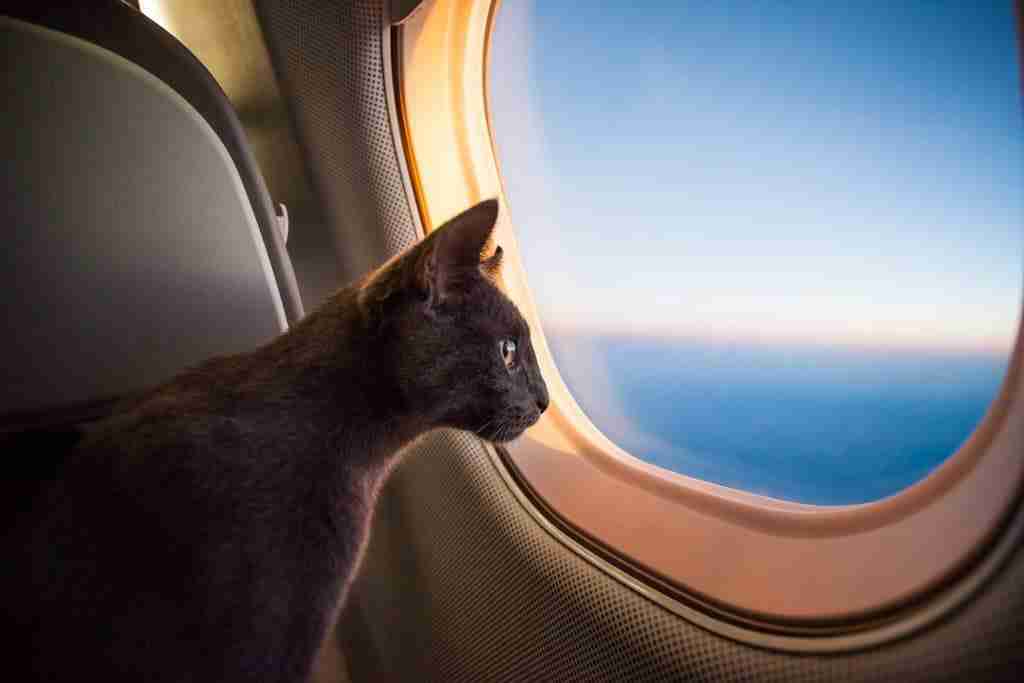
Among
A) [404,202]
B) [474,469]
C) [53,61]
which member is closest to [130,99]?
[53,61]

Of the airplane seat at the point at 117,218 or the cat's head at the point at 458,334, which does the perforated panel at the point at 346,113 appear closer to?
the airplane seat at the point at 117,218

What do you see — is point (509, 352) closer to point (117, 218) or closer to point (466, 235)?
point (466, 235)

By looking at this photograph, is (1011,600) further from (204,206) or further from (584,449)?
(204,206)

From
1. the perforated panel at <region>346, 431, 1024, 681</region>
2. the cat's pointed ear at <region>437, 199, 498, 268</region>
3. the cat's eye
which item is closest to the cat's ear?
the cat's pointed ear at <region>437, 199, 498, 268</region>

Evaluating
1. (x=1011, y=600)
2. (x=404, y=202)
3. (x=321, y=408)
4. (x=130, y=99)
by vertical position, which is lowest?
(x=1011, y=600)

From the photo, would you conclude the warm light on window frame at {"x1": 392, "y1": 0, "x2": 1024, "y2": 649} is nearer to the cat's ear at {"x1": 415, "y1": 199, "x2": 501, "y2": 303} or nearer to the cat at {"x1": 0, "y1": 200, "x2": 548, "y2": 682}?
the cat at {"x1": 0, "y1": 200, "x2": 548, "y2": 682}

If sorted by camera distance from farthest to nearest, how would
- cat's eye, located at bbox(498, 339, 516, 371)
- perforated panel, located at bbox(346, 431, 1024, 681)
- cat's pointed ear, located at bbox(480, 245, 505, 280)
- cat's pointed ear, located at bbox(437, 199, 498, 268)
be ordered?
cat's pointed ear, located at bbox(480, 245, 505, 280)
cat's eye, located at bbox(498, 339, 516, 371)
cat's pointed ear, located at bbox(437, 199, 498, 268)
perforated panel, located at bbox(346, 431, 1024, 681)

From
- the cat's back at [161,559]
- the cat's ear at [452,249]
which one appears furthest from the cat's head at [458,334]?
the cat's back at [161,559]
